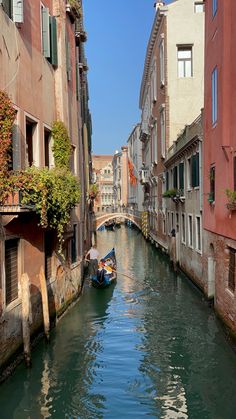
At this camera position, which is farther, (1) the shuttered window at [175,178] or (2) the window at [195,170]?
(1) the shuttered window at [175,178]

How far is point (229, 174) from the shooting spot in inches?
334

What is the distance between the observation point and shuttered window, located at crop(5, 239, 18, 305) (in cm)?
711

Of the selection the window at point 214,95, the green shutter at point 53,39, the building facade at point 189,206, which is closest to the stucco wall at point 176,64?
the building facade at point 189,206

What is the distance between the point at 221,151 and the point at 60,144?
337cm

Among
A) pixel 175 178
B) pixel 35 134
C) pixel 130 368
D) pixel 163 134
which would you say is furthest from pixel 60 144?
pixel 163 134

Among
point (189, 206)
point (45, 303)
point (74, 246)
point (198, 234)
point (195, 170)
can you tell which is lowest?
point (45, 303)

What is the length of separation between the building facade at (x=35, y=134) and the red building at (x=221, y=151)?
332 centimetres

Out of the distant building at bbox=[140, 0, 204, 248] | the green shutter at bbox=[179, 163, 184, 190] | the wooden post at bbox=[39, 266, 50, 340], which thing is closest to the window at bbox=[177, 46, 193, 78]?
the distant building at bbox=[140, 0, 204, 248]

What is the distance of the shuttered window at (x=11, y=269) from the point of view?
711 cm

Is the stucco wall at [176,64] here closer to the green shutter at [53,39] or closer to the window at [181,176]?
the window at [181,176]

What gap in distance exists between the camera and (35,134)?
8781 mm

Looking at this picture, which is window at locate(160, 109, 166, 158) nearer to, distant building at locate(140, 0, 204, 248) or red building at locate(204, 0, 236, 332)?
distant building at locate(140, 0, 204, 248)

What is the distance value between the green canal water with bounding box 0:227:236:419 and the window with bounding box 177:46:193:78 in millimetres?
13498

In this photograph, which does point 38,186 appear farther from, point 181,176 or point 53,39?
point 181,176
